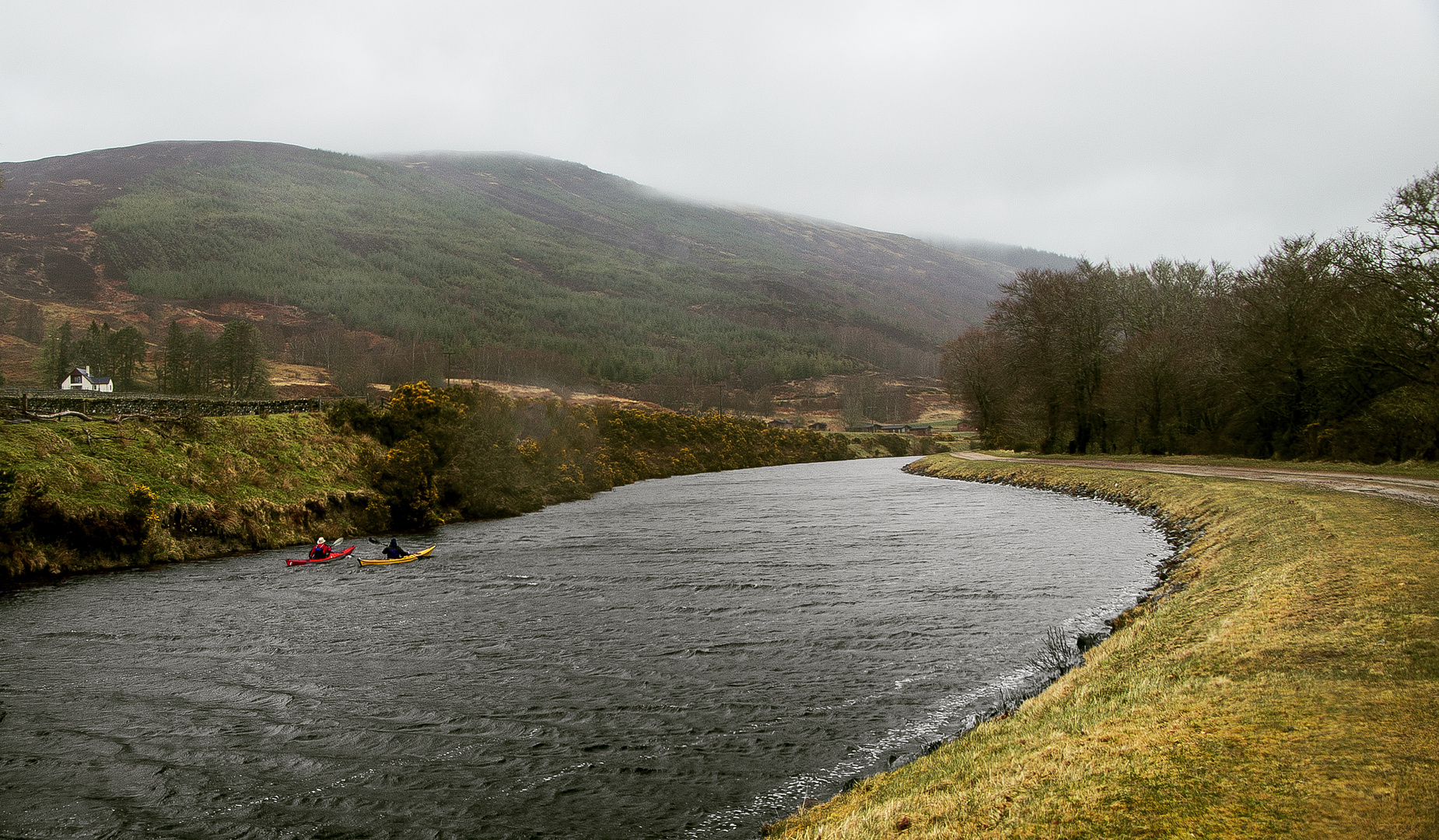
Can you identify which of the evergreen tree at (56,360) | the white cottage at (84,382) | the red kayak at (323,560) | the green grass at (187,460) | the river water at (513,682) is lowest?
the red kayak at (323,560)

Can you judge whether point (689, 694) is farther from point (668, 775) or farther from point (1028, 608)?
point (1028, 608)

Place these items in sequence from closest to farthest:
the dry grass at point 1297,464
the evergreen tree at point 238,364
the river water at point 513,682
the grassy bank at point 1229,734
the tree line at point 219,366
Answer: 1. the grassy bank at point 1229,734
2. the river water at point 513,682
3. the dry grass at point 1297,464
4. the evergreen tree at point 238,364
5. the tree line at point 219,366

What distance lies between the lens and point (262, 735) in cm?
1459

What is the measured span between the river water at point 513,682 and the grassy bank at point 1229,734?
2402mm

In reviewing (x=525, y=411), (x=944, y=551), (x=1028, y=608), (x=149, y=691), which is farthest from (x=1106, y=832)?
(x=525, y=411)

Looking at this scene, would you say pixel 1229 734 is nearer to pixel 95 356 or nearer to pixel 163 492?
pixel 163 492

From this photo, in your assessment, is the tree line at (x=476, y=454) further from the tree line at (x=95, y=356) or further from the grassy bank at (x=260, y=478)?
the tree line at (x=95, y=356)

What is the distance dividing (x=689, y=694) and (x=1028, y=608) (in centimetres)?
1151

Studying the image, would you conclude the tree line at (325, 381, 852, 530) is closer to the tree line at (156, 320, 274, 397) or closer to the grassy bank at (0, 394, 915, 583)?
the grassy bank at (0, 394, 915, 583)

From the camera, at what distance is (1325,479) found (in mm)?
34000

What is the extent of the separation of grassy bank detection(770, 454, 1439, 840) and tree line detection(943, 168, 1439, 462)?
3189cm

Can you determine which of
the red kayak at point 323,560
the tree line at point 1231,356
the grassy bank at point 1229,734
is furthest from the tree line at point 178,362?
the grassy bank at point 1229,734

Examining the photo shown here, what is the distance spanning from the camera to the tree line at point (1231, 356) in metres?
39.8

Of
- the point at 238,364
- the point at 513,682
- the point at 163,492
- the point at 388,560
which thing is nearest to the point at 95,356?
the point at 238,364
